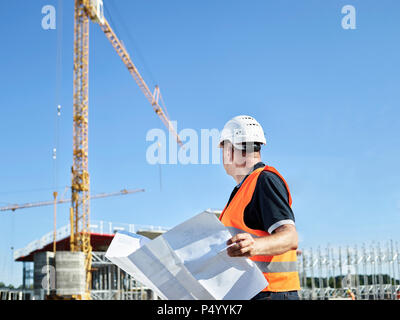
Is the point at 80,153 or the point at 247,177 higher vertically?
the point at 80,153

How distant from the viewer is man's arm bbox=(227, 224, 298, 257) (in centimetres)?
187

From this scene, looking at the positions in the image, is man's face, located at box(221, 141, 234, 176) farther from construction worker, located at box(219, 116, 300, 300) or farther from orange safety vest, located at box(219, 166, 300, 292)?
orange safety vest, located at box(219, 166, 300, 292)

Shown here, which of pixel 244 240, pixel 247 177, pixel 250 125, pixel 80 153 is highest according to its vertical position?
pixel 80 153

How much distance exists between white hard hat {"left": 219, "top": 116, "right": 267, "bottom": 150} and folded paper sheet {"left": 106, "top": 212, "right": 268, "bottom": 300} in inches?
31.3

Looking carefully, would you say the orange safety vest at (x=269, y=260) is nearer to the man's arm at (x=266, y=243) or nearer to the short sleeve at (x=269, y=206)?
the short sleeve at (x=269, y=206)

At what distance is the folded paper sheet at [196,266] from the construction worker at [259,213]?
77 millimetres

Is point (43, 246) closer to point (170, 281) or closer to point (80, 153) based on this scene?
point (80, 153)

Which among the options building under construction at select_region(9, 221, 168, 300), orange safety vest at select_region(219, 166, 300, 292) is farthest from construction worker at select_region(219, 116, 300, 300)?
building under construction at select_region(9, 221, 168, 300)

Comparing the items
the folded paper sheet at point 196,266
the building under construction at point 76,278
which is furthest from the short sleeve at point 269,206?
the building under construction at point 76,278
